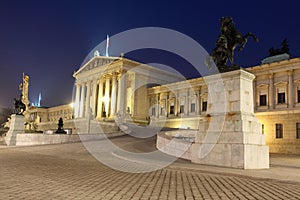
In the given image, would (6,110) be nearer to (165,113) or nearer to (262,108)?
(165,113)

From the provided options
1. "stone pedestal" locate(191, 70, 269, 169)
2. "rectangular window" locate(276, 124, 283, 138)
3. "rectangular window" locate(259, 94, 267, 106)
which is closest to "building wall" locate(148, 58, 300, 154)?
"rectangular window" locate(259, 94, 267, 106)

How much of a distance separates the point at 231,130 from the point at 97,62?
2295 inches

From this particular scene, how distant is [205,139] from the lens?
12656 mm

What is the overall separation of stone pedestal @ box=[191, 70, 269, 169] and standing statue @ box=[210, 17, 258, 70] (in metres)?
1.63

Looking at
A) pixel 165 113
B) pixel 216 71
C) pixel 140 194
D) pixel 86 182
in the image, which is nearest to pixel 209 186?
pixel 140 194

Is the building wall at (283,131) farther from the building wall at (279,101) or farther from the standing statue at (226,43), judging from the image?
the standing statue at (226,43)

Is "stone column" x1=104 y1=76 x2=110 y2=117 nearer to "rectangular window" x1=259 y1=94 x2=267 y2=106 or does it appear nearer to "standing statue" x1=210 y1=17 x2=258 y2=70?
"rectangular window" x1=259 y1=94 x2=267 y2=106

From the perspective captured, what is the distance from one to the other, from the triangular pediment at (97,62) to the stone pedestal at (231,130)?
48.4m

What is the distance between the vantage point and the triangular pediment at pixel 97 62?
62275 millimetres

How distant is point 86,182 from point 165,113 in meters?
50.7

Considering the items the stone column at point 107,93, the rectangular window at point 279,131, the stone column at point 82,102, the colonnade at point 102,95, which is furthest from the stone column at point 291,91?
the stone column at point 82,102

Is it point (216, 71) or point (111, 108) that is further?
point (111, 108)

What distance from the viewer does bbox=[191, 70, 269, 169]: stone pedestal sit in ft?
37.8

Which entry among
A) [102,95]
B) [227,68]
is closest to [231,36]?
[227,68]
